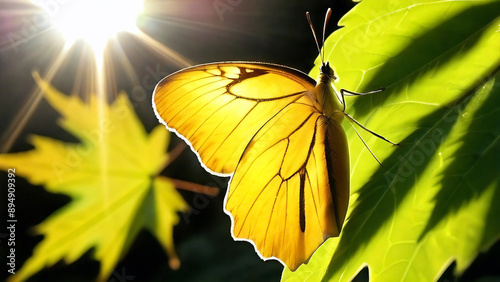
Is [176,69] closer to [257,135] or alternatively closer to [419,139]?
[257,135]

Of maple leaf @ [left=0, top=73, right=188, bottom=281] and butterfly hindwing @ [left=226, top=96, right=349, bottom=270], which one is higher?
butterfly hindwing @ [left=226, top=96, right=349, bottom=270]

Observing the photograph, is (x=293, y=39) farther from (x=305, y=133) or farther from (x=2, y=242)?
(x=2, y=242)

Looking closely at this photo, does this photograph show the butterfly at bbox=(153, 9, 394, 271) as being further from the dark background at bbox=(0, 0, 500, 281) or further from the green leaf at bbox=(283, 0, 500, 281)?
the dark background at bbox=(0, 0, 500, 281)

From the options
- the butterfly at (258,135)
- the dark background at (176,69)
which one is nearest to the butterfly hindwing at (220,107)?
the butterfly at (258,135)

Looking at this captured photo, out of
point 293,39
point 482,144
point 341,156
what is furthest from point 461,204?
point 293,39

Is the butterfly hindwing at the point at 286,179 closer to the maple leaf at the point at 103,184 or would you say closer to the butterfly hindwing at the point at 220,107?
the butterfly hindwing at the point at 220,107

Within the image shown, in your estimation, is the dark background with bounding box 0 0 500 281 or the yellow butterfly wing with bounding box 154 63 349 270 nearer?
the yellow butterfly wing with bounding box 154 63 349 270

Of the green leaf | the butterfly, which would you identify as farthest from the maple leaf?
the green leaf

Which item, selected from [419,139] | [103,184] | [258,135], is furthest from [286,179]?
[103,184]

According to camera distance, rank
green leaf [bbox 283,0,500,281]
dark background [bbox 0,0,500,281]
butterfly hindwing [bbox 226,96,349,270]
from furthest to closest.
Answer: dark background [bbox 0,0,500,281] < butterfly hindwing [bbox 226,96,349,270] < green leaf [bbox 283,0,500,281]
